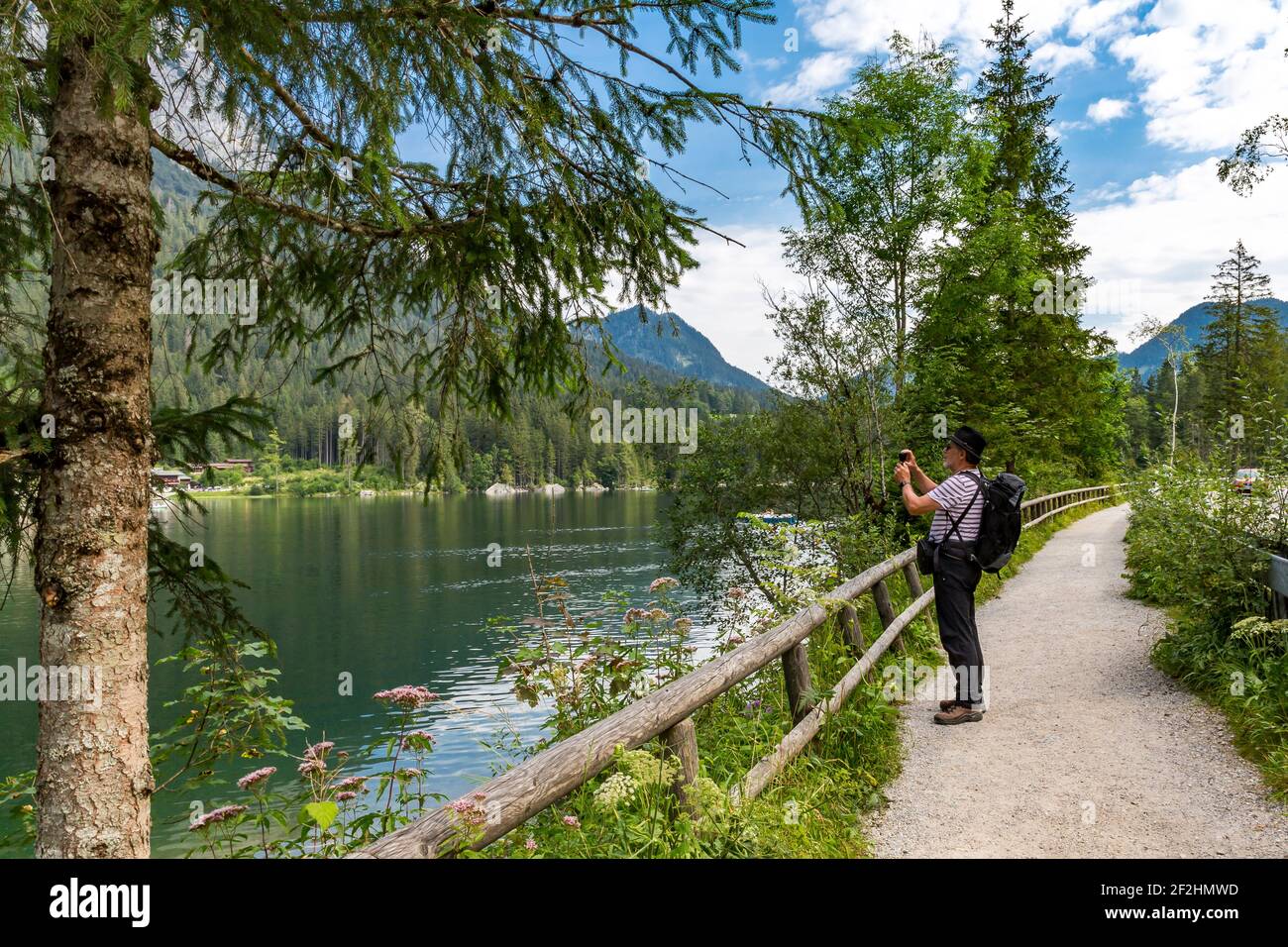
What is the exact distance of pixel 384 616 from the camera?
29484mm

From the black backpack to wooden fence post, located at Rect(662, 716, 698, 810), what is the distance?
3.19 m

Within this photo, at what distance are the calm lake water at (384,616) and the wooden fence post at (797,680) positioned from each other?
202 cm

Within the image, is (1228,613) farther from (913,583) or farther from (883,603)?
(913,583)

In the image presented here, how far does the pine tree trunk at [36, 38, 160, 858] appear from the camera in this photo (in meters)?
3.45

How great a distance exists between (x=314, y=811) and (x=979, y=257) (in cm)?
2102

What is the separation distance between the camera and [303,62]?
141 inches

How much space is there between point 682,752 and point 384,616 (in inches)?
1089

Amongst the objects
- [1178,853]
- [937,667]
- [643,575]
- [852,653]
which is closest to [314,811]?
[1178,853]
